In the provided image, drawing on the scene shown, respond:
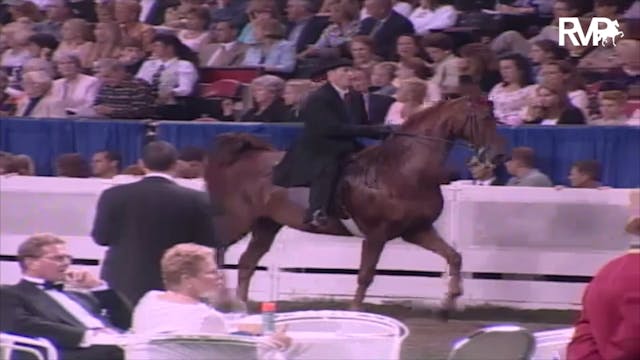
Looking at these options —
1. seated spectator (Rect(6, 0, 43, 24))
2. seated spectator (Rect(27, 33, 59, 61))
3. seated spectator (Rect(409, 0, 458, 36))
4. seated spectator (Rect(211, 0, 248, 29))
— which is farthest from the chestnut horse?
seated spectator (Rect(6, 0, 43, 24))

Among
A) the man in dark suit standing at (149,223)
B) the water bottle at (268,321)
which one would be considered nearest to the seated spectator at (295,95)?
the man in dark suit standing at (149,223)

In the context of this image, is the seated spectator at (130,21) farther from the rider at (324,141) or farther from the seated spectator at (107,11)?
the rider at (324,141)

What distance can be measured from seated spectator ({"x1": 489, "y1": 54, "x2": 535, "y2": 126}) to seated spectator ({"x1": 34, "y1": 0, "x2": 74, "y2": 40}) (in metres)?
4.79

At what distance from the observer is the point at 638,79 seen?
12172 mm

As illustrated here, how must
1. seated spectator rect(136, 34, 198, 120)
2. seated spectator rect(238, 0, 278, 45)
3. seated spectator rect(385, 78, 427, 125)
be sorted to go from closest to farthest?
seated spectator rect(385, 78, 427, 125), seated spectator rect(136, 34, 198, 120), seated spectator rect(238, 0, 278, 45)

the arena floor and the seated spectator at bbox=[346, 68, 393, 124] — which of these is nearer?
the arena floor

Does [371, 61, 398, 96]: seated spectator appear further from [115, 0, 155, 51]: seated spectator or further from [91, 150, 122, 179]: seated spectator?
[115, 0, 155, 51]: seated spectator

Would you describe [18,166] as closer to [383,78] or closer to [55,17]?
[383,78]

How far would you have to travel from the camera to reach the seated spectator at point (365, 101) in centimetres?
→ 1127

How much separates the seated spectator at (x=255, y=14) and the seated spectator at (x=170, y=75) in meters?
0.63

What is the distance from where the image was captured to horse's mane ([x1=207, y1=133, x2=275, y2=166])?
11508 millimetres

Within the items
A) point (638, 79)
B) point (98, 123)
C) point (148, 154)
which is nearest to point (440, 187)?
point (638, 79)

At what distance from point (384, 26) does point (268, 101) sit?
5.04 ft

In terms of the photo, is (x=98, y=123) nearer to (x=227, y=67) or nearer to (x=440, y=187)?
(x=227, y=67)
